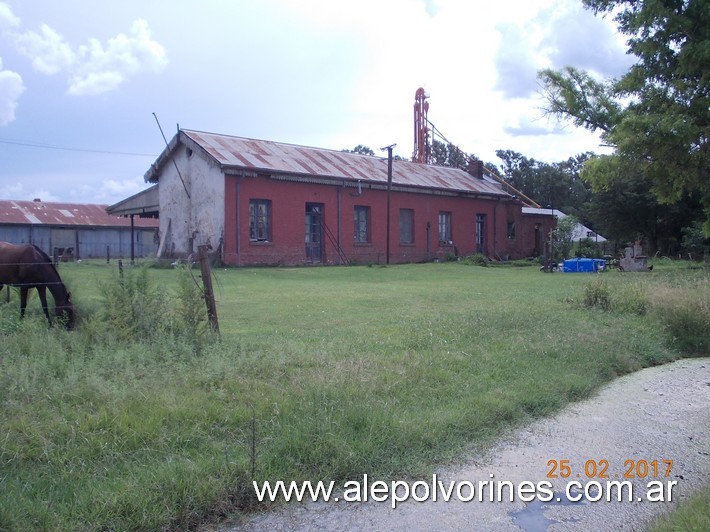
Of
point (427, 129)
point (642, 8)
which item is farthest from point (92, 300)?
point (427, 129)

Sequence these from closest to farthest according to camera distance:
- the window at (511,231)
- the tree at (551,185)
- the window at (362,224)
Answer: the window at (362,224) → the window at (511,231) → the tree at (551,185)

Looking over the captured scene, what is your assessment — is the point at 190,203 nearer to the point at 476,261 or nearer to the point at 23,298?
the point at 476,261

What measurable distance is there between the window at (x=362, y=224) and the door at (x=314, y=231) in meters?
2.36

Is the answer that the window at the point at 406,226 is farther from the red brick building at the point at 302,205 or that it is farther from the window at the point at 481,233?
the window at the point at 481,233

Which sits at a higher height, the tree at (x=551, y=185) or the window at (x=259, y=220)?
the tree at (x=551, y=185)

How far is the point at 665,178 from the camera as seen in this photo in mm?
20672

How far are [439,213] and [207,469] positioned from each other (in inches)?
1283

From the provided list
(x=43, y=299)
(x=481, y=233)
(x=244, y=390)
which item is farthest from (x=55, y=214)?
(x=244, y=390)

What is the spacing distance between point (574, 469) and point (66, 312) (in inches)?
252

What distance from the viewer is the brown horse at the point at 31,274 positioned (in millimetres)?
8477

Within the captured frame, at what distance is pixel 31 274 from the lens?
8734 mm

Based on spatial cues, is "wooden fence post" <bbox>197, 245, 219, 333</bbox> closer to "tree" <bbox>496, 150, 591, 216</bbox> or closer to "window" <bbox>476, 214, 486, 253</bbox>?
"window" <bbox>476, 214, 486, 253</bbox>
